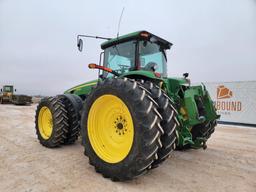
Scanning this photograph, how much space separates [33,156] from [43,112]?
135cm

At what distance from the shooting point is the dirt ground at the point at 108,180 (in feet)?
9.05

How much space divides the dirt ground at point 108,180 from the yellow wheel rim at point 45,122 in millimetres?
356

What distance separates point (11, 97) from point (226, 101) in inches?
924

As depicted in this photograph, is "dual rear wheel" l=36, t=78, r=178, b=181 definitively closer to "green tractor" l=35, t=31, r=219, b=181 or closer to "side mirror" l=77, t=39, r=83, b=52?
"green tractor" l=35, t=31, r=219, b=181

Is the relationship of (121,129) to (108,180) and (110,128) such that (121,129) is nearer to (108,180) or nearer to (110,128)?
(110,128)

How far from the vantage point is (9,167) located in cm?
335

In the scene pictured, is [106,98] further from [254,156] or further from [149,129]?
[254,156]

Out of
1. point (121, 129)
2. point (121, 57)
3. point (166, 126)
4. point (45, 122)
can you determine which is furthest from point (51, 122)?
point (166, 126)

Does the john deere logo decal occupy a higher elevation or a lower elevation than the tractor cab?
lower

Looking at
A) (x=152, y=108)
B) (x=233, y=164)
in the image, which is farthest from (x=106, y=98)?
(x=233, y=164)

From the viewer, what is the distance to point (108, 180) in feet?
9.68

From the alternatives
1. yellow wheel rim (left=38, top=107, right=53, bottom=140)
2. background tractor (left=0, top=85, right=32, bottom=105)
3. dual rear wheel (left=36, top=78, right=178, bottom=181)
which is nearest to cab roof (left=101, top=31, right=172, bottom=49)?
dual rear wheel (left=36, top=78, right=178, bottom=181)

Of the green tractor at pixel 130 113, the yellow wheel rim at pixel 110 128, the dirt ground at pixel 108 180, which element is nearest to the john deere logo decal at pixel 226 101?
the dirt ground at pixel 108 180

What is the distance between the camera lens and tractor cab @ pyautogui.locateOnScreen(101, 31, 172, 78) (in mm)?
3961
